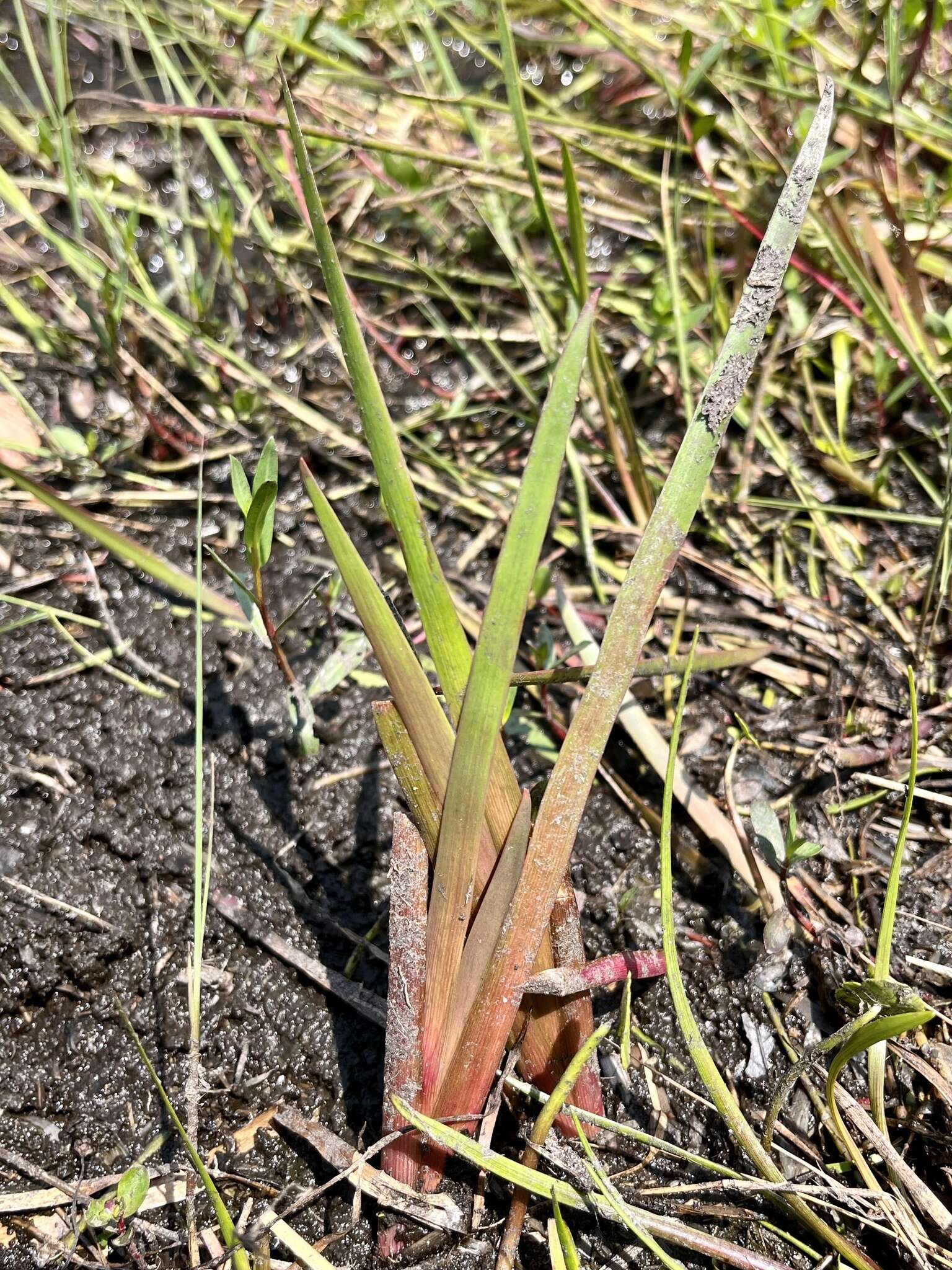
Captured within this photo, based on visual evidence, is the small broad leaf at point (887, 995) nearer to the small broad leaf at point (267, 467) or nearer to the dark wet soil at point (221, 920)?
the dark wet soil at point (221, 920)

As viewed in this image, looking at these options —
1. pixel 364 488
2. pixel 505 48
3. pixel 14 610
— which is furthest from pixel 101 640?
pixel 505 48

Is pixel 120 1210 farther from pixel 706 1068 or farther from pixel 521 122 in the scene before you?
pixel 521 122

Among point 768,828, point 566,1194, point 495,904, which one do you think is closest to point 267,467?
point 495,904

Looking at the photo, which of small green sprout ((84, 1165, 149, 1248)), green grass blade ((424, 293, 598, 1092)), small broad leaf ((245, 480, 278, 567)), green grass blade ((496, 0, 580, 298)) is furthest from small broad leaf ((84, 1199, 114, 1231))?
green grass blade ((496, 0, 580, 298))

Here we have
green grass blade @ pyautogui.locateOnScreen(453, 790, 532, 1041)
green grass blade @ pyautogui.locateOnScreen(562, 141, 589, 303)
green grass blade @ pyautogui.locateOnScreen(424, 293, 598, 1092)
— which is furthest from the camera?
green grass blade @ pyautogui.locateOnScreen(562, 141, 589, 303)

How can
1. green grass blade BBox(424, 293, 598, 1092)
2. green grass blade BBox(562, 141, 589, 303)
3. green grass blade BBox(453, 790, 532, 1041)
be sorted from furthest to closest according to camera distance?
green grass blade BBox(562, 141, 589, 303), green grass blade BBox(453, 790, 532, 1041), green grass blade BBox(424, 293, 598, 1092)

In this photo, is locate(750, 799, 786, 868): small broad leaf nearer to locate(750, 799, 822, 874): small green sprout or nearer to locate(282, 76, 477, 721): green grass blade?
locate(750, 799, 822, 874): small green sprout
